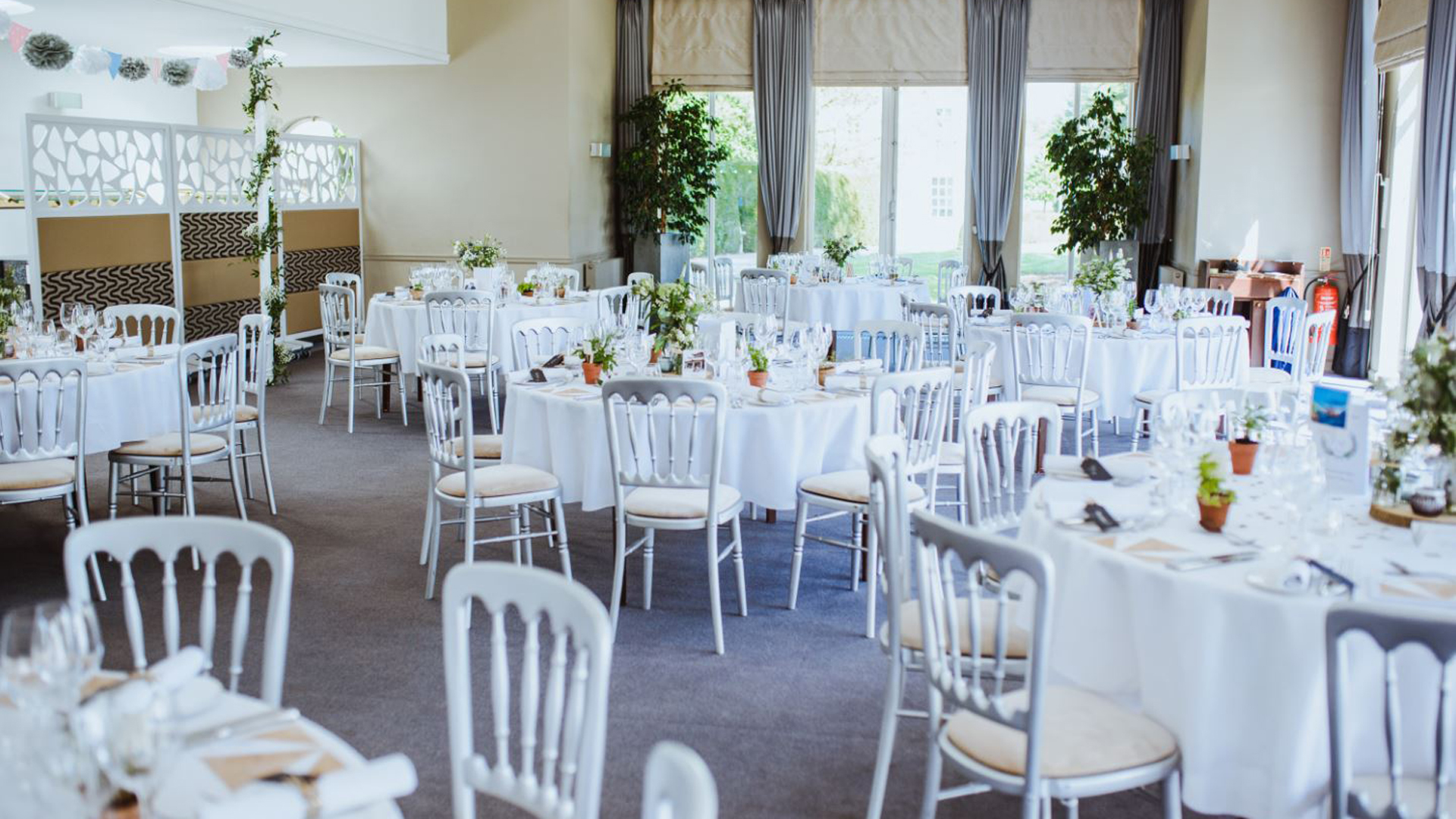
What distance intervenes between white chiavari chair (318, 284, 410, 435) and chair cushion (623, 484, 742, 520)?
4.43m

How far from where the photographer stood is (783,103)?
13.9 meters

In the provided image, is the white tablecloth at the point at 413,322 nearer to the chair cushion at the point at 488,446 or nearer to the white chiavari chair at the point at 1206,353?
the chair cushion at the point at 488,446

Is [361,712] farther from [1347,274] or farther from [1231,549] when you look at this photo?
[1347,274]

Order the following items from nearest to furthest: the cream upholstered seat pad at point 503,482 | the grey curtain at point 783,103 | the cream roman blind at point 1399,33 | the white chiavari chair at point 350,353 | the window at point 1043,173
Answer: the cream upholstered seat pad at point 503,482
the white chiavari chair at point 350,353
the cream roman blind at point 1399,33
the window at point 1043,173
the grey curtain at point 783,103

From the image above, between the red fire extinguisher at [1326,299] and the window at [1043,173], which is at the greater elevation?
the window at [1043,173]

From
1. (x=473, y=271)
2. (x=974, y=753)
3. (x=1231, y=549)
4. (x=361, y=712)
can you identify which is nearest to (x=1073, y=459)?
(x=1231, y=549)

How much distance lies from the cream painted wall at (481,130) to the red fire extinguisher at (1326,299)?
6.93m

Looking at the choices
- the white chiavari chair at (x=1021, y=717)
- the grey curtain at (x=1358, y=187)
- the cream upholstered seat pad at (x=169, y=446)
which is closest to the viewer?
the white chiavari chair at (x=1021, y=717)

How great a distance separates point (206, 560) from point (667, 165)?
11.2 meters

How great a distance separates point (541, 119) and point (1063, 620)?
10.3 metres

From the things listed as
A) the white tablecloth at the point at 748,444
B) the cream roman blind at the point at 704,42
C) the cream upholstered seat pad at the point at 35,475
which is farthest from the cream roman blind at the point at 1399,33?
the cream upholstered seat pad at the point at 35,475

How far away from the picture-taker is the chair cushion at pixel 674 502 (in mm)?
4812

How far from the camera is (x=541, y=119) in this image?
12555 mm

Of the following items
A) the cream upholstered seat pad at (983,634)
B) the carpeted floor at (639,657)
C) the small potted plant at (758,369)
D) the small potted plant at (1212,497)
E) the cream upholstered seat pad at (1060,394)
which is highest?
the small potted plant at (758,369)
